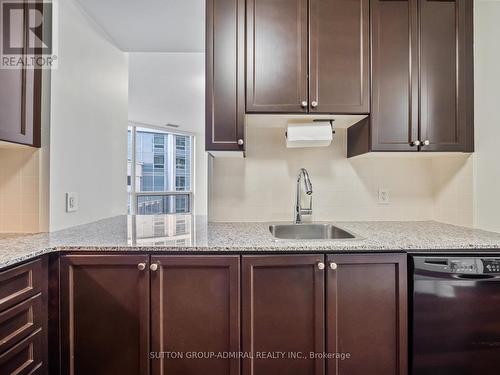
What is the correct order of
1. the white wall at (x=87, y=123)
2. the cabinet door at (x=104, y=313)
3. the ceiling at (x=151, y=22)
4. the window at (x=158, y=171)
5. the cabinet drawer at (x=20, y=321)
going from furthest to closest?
1. the window at (x=158, y=171)
2. the ceiling at (x=151, y=22)
3. the white wall at (x=87, y=123)
4. the cabinet door at (x=104, y=313)
5. the cabinet drawer at (x=20, y=321)

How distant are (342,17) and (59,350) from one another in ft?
7.25

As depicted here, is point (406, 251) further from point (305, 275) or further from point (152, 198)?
point (152, 198)

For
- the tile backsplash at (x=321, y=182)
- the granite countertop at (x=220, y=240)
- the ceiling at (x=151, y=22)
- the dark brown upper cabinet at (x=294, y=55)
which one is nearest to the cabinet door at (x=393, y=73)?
the dark brown upper cabinet at (x=294, y=55)

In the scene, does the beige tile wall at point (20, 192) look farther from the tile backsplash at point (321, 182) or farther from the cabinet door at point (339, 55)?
the cabinet door at point (339, 55)

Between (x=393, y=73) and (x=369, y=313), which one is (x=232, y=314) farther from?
(x=393, y=73)

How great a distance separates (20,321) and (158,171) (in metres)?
4.50

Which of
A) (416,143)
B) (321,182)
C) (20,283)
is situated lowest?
(20,283)

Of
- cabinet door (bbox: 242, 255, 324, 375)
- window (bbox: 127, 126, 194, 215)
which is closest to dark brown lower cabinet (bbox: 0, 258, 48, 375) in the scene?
cabinet door (bbox: 242, 255, 324, 375)

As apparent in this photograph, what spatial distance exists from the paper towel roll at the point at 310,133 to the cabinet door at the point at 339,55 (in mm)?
157

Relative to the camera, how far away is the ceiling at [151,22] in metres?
1.84

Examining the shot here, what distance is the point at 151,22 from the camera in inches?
79.8

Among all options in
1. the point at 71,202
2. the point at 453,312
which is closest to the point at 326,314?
the point at 453,312

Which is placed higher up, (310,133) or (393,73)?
(393,73)

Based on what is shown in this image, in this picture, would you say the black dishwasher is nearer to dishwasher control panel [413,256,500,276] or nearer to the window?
dishwasher control panel [413,256,500,276]
